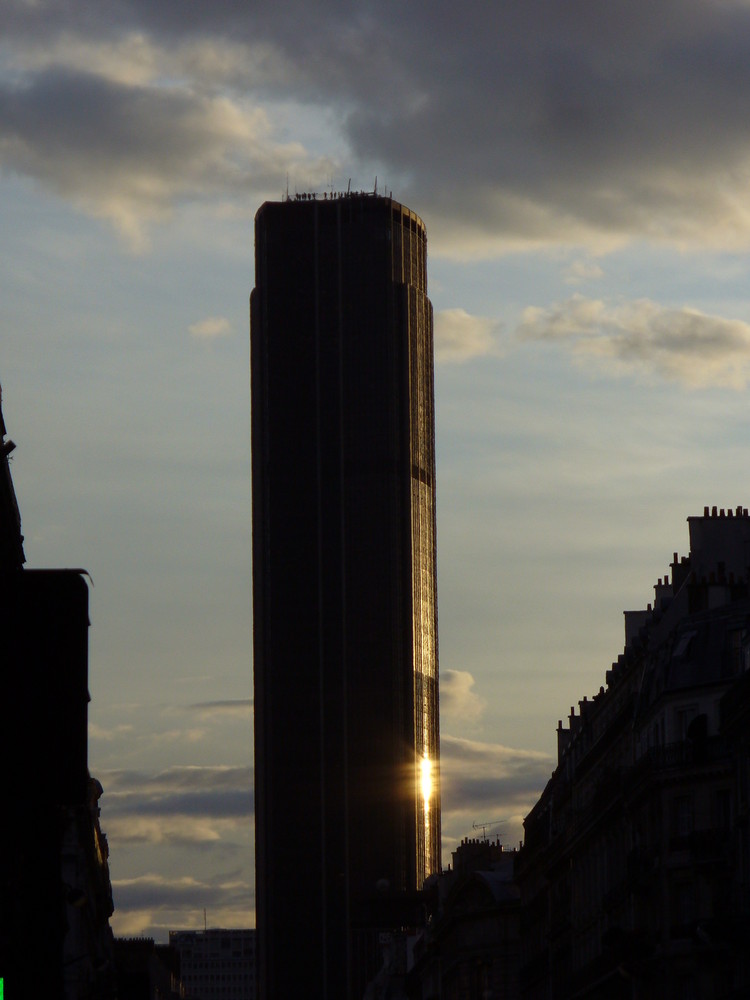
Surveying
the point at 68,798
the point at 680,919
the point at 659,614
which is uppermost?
the point at 659,614

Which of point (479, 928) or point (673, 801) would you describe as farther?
point (479, 928)

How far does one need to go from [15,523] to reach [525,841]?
10467 cm

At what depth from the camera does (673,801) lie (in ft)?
293

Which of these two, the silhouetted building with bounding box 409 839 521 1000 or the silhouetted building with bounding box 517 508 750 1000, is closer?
the silhouetted building with bounding box 517 508 750 1000

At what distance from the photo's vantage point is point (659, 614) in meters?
103

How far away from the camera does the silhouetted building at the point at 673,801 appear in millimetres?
82938

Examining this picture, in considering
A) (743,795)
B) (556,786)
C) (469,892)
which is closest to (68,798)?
(743,795)

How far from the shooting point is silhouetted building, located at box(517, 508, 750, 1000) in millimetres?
82938

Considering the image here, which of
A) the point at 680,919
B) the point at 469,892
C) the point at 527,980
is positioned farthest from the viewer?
the point at 469,892

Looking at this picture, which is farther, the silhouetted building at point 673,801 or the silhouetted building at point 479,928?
the silhouetted building at point 479,928

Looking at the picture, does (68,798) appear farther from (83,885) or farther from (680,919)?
(83,885)

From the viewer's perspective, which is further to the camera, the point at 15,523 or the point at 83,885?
the point at 83,885

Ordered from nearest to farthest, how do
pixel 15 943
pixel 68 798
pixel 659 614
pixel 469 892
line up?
pixel 68 798, pixel 15 943, pixel 659 614, pixel 469 892

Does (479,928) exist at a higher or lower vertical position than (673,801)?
higher
